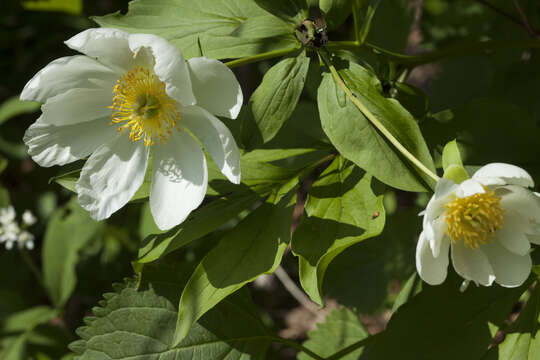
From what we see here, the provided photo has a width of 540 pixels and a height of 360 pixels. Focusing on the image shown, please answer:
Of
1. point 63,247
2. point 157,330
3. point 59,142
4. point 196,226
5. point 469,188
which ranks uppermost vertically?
point 469,188

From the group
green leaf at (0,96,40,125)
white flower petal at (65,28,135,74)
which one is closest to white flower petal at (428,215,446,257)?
white flower petal at (65,28,135,74)

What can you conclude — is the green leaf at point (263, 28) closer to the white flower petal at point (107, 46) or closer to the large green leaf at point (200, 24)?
the large green leaf at point (200, 24)

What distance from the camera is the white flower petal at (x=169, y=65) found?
0.93 meters

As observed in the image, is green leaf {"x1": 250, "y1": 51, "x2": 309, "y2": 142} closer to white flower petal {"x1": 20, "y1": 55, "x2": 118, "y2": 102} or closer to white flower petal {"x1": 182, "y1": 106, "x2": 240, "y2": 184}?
white flower petal {"x1": 182, "y1": 106, "x2": 240, "y2": 184}

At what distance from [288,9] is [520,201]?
0.57 m

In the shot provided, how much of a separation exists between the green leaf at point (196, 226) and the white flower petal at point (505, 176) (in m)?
0.48

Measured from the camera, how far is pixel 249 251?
1087mm

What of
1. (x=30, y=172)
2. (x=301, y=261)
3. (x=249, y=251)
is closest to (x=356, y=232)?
(x=301, y=261)

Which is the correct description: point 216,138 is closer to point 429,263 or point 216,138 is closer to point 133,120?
point 133,120

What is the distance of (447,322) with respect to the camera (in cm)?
116

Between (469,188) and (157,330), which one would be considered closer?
(469,188)

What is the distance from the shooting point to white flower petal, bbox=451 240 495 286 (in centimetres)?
99

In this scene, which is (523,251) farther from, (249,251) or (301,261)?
(249,251)

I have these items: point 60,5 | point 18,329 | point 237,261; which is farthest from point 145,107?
point 60,5
